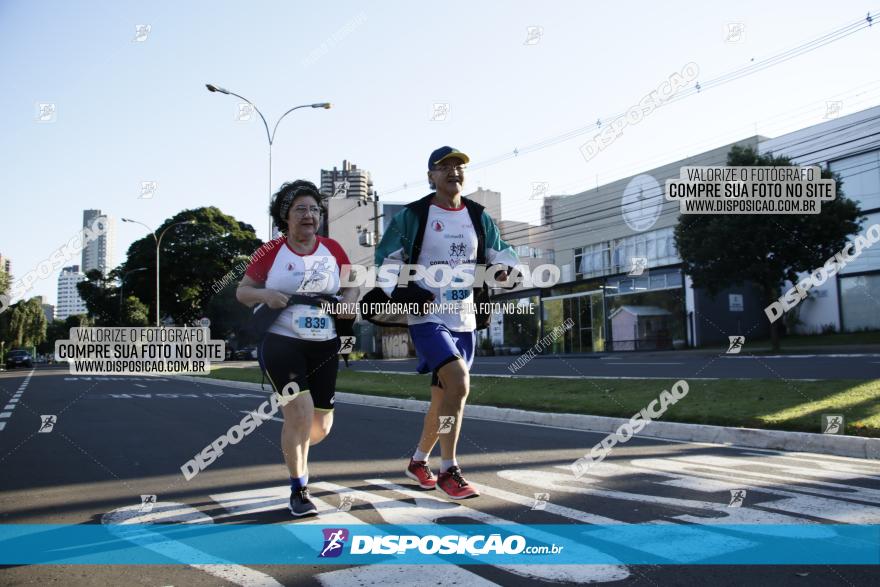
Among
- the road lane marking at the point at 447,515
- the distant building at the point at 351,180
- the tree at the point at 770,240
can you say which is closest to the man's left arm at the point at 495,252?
the road lane marking at the point at 447,515

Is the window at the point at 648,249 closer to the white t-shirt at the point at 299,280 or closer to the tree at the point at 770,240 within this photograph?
the tree at the point at 770,240

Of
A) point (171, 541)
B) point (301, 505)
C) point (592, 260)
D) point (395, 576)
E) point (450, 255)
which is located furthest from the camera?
point (592, 260)

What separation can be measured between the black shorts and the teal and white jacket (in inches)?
21.8

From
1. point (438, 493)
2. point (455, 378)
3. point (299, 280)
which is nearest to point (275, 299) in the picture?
point (299, 280)

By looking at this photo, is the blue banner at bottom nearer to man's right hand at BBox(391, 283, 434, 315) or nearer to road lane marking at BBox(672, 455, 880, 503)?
road lane marking at BBox(672, 455, 880, 503)

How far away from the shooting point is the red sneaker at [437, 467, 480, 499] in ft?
14.5

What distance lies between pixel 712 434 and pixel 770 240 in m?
22.0

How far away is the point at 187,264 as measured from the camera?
63656 millimetres

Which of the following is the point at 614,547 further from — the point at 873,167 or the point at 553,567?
the point at 873,167

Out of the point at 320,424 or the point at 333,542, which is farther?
the point at 320,424

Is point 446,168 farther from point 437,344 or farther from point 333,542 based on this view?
point 333,542

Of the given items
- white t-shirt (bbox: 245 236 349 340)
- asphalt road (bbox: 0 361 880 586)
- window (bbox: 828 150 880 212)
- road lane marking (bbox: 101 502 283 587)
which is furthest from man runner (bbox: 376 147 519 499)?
window (bbox: 828 150 880 212)

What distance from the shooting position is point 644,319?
41219 mm

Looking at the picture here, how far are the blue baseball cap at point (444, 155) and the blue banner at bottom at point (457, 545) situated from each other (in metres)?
2.22
